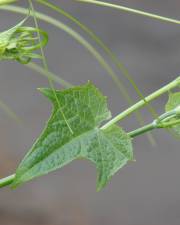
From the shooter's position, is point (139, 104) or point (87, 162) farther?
point (87, 162)

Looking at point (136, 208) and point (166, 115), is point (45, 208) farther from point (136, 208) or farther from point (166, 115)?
point (166, 115)

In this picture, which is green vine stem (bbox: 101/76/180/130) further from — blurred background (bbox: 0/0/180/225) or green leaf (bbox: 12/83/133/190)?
blurred background (bbox: 0/0/180/225)

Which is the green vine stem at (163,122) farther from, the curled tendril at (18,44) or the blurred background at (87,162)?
the blurred background at (87,162)

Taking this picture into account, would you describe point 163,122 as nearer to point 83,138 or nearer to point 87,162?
point 83,138

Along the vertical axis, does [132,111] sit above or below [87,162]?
above

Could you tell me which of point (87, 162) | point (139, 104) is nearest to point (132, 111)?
point (139, 104)

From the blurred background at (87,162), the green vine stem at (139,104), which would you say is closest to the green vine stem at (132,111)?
the green vine stem at (139,104)

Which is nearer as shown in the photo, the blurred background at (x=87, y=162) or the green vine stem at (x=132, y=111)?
the green vine stem at (x=132, y=111)
